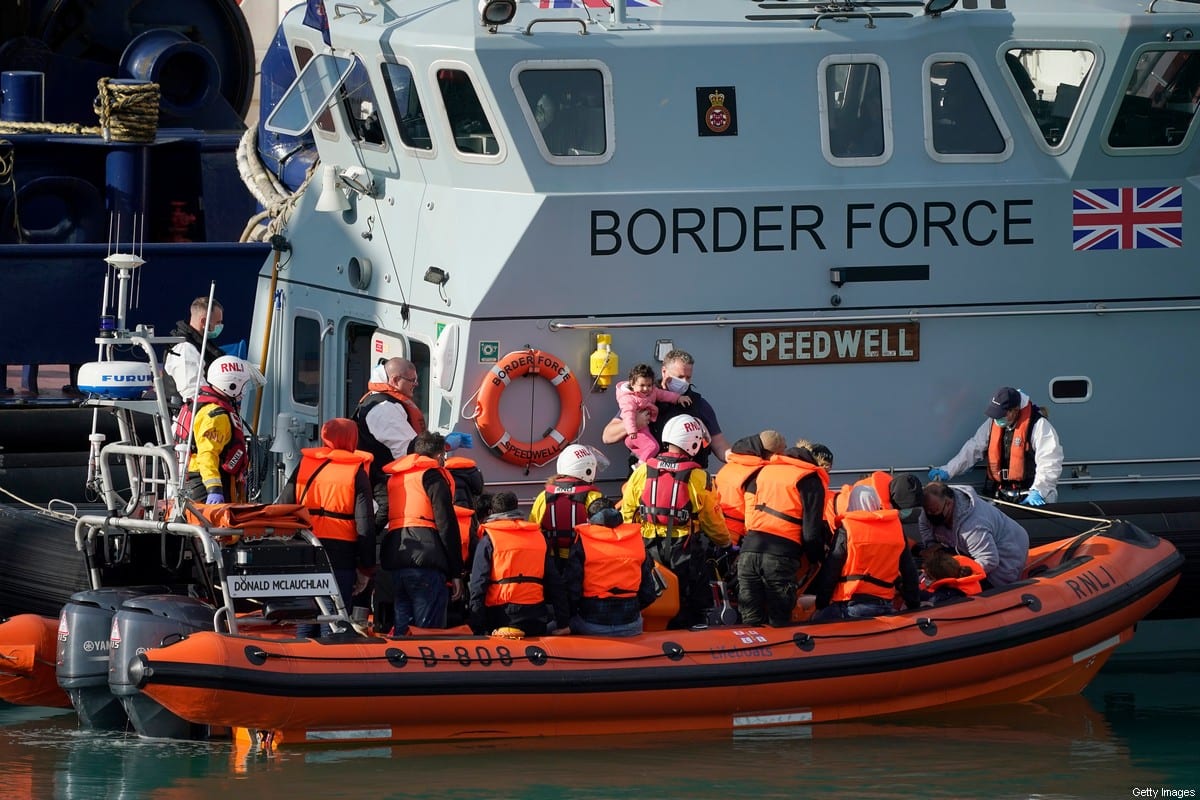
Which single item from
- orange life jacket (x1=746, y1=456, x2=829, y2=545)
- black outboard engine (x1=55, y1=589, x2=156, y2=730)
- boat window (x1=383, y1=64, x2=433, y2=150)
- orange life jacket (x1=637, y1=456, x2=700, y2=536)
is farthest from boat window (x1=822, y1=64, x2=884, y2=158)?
black outboard engine (x1=55, y1=589, x2=156, y2=730)

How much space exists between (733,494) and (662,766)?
134 centimetres

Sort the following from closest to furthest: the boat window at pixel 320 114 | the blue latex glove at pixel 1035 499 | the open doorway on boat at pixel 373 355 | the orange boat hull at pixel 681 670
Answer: the orange boat hull at pixel 681 670, the open doorway on boat at pixel 373 355, the blue latex glove at pixel 1035 499, the boat window at pixel 320 114

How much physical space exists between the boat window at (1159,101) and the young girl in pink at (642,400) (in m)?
2.58

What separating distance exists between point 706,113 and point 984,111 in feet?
4.48

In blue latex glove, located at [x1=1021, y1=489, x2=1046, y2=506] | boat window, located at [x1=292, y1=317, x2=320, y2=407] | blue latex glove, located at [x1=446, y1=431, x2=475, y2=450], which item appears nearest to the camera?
blue latex glove, located at [x1=446, y1=431, x2=475, y2=450]

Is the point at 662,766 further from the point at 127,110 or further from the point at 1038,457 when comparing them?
the point at 127,110

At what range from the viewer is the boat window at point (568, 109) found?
328 inches

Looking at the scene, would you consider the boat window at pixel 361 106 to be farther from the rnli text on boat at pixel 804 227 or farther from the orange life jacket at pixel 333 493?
the orange life jacket at pixel 333 493

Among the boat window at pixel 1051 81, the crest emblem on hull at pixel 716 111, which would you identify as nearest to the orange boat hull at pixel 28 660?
the crest emblem on hull at pixel 716 111

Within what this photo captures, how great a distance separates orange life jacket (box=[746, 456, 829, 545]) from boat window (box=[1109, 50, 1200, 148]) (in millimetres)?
2497

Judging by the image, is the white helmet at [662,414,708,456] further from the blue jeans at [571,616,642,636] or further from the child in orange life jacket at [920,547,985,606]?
the child in orange life jacket at [920,547,985,606]

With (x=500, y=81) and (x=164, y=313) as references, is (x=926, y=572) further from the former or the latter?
(x=164, y=313)

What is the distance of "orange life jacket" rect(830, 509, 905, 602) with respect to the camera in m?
7.95

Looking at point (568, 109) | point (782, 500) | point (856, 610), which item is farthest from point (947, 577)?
point (568, 109)
